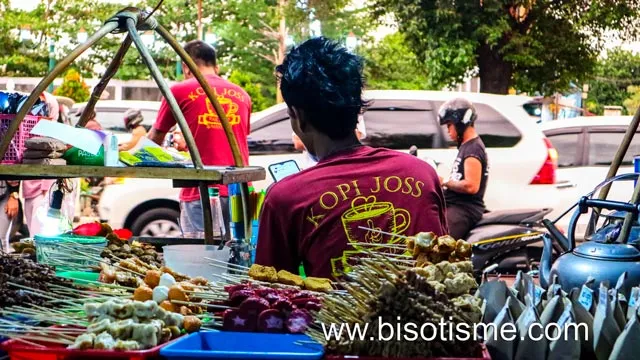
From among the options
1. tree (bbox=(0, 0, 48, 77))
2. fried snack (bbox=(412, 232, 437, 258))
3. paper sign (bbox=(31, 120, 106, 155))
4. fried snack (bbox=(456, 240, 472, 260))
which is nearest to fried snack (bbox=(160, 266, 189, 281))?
paper sign (bbox=(31, 120, 106, 155))

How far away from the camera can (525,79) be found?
851 inches

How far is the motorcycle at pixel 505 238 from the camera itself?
7.08 metres

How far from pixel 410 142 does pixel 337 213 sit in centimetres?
671

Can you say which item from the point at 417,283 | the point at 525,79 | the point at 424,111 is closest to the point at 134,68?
the point at 525,79

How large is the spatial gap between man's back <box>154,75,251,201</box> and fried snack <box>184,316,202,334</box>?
11.9ft

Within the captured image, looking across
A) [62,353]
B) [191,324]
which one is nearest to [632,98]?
[191,324]

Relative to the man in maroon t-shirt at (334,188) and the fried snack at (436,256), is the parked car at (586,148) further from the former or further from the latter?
the fried snack at (436,256)

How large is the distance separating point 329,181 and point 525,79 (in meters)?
19.3

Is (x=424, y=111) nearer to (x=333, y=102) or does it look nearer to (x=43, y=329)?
(x=333, y=102)

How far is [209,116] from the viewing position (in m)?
6.05

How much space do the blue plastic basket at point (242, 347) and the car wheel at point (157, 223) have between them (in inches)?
289

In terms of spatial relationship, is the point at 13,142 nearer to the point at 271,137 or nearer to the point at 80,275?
the point at 80,275

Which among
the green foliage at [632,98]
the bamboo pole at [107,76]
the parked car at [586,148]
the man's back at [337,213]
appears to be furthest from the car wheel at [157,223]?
the green foliage at [632,98]

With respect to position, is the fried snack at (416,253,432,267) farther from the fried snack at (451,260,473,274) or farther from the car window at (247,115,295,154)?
the car window at (247,115,295,154)
